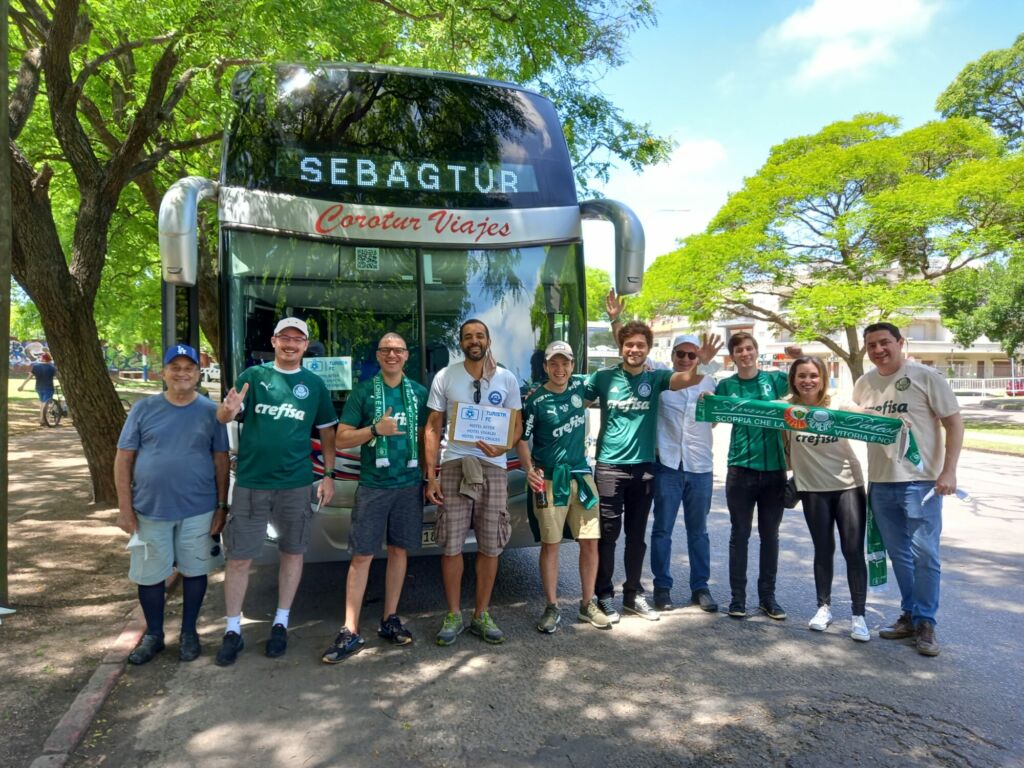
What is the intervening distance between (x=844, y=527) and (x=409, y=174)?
382cm

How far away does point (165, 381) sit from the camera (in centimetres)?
430

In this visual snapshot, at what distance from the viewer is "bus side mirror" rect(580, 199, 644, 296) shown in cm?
529

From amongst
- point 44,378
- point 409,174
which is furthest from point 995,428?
point 44,378

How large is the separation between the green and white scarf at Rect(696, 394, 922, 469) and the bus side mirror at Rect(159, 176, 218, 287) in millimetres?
3404

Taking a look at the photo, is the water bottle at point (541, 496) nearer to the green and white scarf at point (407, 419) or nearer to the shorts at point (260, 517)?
the green and white scarf at point (407, 419)

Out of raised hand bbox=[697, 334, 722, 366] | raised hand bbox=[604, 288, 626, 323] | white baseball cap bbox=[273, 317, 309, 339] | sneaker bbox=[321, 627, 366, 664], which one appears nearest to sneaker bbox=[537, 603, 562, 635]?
sneaker bbox=[321, 627, 366, 664]

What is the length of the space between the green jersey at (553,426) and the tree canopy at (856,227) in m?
18.3

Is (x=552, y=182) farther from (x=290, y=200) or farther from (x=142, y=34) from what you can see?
(x=142, y=34)

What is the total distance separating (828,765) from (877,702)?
77cm

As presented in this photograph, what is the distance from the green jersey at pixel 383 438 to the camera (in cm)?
A: 435

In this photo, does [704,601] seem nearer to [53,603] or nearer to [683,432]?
[683,432]

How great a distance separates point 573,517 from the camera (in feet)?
15.7

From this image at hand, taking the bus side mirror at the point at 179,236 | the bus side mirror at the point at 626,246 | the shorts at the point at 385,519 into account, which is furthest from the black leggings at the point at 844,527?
the bus side mirror at the point at 179,236

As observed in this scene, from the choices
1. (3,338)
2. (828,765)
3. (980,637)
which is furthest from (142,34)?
(980,637)
